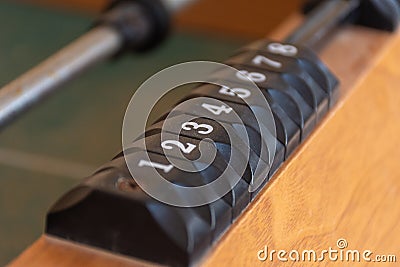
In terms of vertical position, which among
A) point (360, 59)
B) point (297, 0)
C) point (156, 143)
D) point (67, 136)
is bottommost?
point (297, 0)

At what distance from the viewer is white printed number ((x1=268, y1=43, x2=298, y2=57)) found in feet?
1.87

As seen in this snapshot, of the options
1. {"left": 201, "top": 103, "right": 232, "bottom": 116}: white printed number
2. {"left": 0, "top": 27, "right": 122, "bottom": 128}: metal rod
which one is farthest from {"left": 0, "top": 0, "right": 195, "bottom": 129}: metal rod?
{"left": 201, "top": 103, "right": 232, "bottom": 116}: white printed number

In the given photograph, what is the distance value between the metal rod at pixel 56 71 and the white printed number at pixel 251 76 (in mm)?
159

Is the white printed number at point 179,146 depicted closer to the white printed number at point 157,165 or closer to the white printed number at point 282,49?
the white printed number at point 157,165

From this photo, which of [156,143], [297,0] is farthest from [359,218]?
[297,0]

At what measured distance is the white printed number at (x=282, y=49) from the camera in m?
0.57

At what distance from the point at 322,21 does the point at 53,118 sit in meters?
0.85

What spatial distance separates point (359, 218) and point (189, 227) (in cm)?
14

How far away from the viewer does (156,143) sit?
42cm

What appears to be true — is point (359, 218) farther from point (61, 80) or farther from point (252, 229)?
point (61, 80)

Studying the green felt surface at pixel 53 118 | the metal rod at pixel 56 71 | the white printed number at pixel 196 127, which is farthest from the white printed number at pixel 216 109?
the green felt surface at pixel 53 118

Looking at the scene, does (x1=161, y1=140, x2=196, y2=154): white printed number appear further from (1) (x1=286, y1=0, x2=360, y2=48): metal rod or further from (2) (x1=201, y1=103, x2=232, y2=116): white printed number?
(1) (x1=286, y1=0, x2=360, y2=48): metal rod

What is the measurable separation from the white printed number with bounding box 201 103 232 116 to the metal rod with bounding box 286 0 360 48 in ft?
0.64

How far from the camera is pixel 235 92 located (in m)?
0.49
